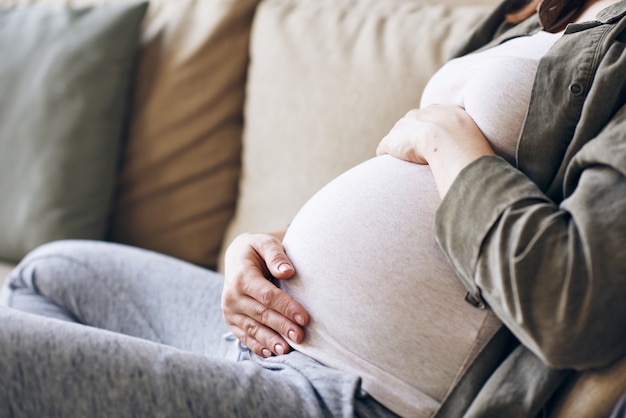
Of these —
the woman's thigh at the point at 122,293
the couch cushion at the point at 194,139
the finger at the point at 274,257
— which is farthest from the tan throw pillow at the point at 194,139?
the finger at the point at 274,257

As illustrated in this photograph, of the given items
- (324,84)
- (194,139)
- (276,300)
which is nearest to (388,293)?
(276,300)

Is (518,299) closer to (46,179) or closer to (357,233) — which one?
(357,233)

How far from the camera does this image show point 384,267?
83 centimetres

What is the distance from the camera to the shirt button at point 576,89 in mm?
805

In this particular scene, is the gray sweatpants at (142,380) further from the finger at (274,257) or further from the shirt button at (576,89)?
the shirt button at (576,89)

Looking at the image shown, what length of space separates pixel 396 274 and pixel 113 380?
0.32m

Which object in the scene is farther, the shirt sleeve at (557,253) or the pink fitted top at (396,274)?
the pink fitted top at (396,274)

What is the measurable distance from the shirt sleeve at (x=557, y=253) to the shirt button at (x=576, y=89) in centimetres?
7

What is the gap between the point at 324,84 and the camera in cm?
134

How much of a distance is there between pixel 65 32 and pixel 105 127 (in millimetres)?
228

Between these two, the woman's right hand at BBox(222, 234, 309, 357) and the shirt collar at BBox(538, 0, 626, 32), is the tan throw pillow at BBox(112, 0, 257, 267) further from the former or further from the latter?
the shirt collar at BBox(538, 0, 626, 32)

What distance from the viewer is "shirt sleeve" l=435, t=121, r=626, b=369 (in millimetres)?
682

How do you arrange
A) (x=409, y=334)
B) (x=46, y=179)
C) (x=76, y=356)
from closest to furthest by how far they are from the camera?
(x=76, y=356)
(x=409, y=334)
(x=46, y=179)

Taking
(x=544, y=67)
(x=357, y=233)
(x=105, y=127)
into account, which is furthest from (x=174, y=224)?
(x=544, y=67)
